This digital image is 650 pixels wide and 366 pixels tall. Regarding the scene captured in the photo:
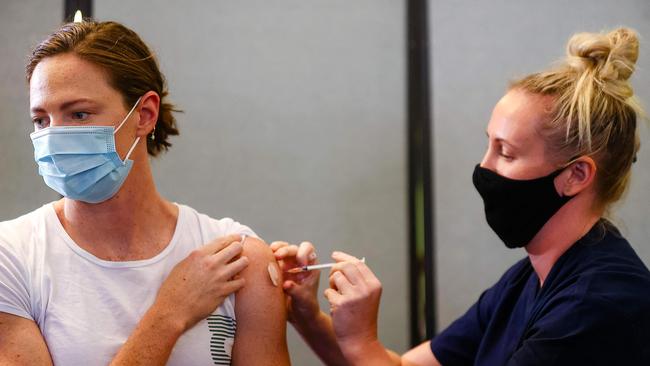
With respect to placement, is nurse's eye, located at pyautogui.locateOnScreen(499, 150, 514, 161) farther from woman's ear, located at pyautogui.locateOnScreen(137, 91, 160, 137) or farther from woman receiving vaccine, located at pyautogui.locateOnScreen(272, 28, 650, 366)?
woman's ear, located at pyautogui.locateOnScreen(137, 91, 160, 137)

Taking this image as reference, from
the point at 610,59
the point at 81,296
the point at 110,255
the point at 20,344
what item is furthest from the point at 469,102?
the point at 20,344

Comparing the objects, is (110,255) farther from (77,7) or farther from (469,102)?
(469,102)

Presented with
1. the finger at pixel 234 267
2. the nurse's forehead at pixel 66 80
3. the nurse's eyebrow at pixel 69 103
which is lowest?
the finger at pixel 234 267

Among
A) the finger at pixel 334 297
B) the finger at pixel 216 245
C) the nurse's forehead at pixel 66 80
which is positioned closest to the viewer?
the nurse's forehead at pixel 66 80

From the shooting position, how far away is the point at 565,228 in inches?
63.2

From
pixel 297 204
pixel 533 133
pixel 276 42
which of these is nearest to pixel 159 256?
pixel 533 133

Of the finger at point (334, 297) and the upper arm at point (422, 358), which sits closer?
the finger at point (334, 297)

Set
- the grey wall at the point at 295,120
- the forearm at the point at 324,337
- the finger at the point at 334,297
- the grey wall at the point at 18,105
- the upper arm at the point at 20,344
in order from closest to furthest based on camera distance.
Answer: the upper arm at the point at 20,344, the finger at the point at 334,297, the forearm at the point at 324,337, the grey wall at the point at 18,105, the grey wall at the point at 295,120

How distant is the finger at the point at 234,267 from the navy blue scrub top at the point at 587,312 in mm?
607

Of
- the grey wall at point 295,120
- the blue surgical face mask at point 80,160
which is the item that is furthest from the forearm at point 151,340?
the grey wall at point 295,120

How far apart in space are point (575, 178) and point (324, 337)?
2.43 ft

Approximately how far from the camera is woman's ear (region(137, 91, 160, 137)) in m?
1.54

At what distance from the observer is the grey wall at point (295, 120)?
2438mm

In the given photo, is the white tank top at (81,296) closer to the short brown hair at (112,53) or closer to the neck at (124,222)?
the neck at (124,222)
